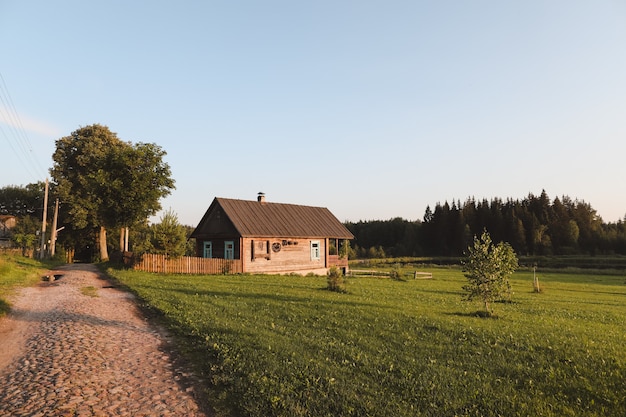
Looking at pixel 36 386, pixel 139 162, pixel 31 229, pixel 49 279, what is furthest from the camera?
pixel 31 229

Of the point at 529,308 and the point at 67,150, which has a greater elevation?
the point at 67,150

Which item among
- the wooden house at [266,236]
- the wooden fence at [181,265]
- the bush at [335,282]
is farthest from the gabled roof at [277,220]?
the bush at [335,282]

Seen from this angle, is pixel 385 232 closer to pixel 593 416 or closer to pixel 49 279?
pixel 49 279

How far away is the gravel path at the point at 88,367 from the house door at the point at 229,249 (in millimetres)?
19355

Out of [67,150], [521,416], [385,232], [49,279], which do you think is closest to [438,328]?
[521,416]

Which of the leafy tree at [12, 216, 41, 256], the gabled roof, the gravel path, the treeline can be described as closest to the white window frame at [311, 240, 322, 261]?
the gabled roof

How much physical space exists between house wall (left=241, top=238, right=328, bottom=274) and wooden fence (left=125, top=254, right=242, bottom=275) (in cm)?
205

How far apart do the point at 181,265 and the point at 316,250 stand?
45.0ft

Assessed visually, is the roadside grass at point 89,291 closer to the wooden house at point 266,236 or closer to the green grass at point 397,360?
the green grass at point 397,360

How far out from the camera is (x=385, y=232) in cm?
11875

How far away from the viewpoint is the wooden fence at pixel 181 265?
92.3ft

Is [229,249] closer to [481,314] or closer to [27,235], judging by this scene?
[481,314]

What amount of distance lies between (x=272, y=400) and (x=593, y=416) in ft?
15.6

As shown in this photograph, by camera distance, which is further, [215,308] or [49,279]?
[49,279]
